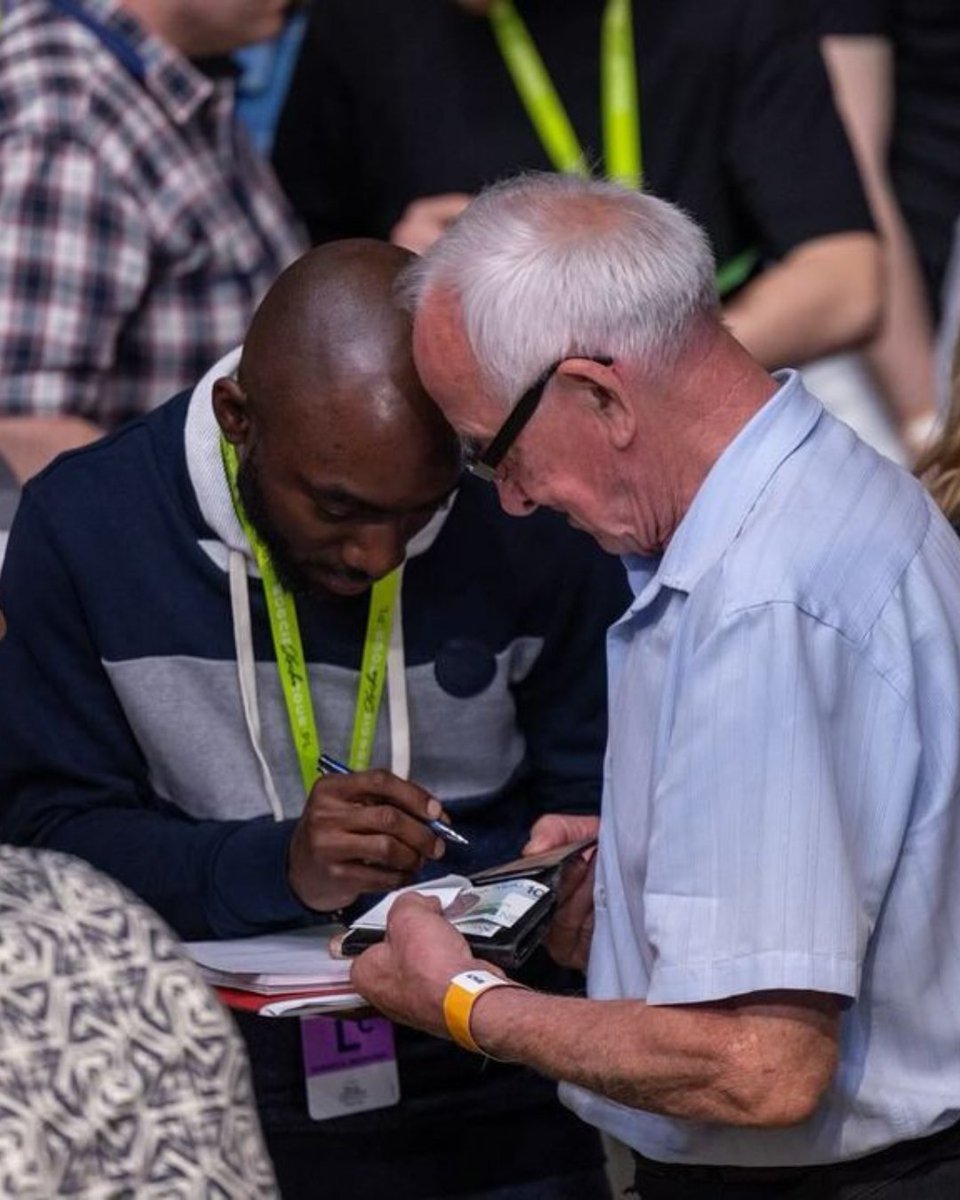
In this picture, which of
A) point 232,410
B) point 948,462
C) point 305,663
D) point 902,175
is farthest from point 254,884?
point 902,175

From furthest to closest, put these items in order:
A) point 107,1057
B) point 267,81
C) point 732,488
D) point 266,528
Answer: point 267,81 < point 266,528 < point 732,488 < point 107,1057

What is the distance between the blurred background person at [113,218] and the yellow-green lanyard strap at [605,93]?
1.29 feet

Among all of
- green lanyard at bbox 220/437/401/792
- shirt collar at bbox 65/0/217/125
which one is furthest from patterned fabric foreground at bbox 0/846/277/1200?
shirt collar at bbox 65/0/217/125

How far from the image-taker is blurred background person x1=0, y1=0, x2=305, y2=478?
3473 millimetres

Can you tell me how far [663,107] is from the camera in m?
3.68

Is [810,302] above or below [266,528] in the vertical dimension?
below

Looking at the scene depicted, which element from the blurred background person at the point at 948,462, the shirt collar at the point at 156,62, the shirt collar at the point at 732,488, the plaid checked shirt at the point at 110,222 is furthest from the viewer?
the shirt collar at the point at 156,62

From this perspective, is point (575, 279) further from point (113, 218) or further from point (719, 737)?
point (113, 218)

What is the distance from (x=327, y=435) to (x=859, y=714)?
72cm

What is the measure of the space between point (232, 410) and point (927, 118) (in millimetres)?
1890

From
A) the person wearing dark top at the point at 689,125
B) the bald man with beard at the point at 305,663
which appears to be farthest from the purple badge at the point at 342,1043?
the person wearing dark top at the point at 689,125

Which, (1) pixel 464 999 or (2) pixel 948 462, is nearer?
(1) pixel 464 999

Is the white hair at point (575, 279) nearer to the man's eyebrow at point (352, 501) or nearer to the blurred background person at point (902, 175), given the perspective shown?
the man's eyebrow at point (352, 501)

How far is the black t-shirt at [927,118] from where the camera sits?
13.7 ft
